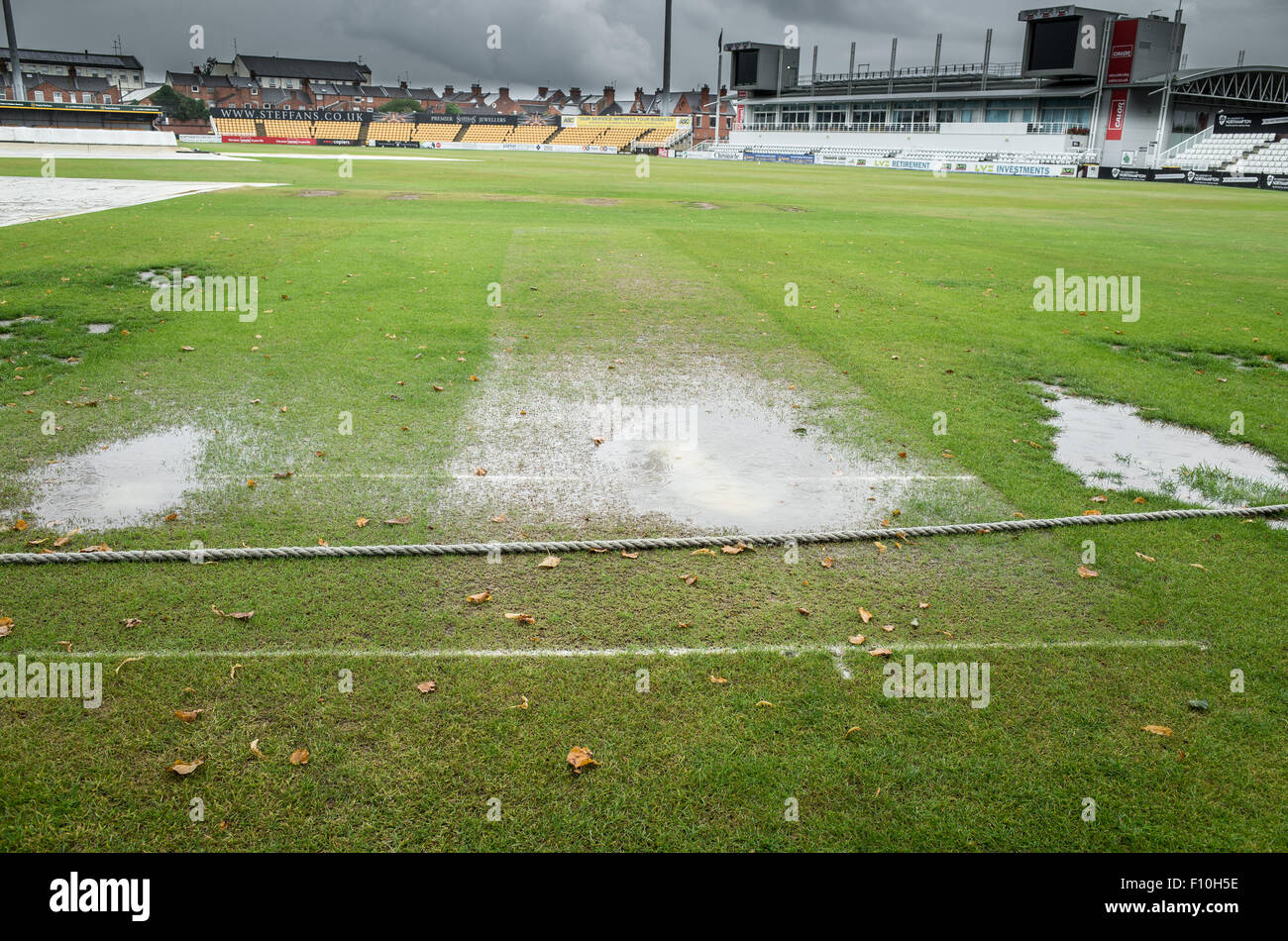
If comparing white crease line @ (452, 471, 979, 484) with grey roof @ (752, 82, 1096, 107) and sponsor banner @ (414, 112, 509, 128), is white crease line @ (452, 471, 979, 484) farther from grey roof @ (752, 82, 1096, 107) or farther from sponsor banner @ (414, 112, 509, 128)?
sponsor banner @ (414, 112, 509, 128)

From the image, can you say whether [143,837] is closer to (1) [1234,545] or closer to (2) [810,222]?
(1) [1234,545]

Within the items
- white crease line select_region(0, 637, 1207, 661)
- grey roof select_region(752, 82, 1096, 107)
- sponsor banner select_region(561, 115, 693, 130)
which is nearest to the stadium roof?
grey roof select_region(752, 82, 1096, 107)

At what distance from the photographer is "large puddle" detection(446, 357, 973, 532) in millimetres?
6793

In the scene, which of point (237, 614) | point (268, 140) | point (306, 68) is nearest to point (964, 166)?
point (268, 140)

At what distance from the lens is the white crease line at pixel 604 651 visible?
462 centimetres

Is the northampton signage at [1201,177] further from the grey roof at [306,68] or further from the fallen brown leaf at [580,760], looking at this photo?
the grey roof at [306,68]

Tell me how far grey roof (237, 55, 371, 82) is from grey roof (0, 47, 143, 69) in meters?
16.5

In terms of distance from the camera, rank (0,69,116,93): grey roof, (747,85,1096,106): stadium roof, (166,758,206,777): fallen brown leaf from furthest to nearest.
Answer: (0,69,116,93): grey roof
(747,85,1096,106): stadium roof
(166,758,206,777): fallen brown leaf

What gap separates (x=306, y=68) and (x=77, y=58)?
32.0 meters

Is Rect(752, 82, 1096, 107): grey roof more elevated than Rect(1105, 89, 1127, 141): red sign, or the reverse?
Rect(752, 82, 1096, 107): grey roof

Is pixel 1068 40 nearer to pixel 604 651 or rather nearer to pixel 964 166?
pixel 964 166

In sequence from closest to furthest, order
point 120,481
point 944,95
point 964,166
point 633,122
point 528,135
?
point 120,481, point 964,166, point 944,95, point 528,135, point 633,122

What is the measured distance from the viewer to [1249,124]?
70.9 metres

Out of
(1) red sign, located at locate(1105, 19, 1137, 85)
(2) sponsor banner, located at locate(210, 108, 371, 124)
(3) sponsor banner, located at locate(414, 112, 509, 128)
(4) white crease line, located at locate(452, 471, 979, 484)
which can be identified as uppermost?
(1) red sign, located at locate(1105, 19, 1137, 85)
